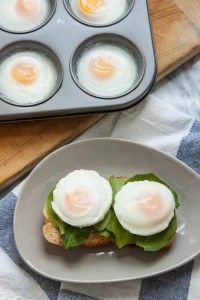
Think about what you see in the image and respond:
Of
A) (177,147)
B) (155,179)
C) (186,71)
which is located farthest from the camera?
(186,71)

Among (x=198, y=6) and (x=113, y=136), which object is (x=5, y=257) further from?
(x=198, y=6)

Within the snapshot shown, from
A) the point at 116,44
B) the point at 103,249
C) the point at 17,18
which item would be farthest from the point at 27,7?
the point at 103,249

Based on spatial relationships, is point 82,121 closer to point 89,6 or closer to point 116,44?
point 116,44

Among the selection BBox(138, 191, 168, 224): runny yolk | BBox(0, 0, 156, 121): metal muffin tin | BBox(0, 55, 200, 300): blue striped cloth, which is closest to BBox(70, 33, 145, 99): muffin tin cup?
BBox(0, 0, 156, 121): metal muffin tin

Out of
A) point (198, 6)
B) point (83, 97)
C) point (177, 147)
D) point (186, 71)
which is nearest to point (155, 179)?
point (177, 147)

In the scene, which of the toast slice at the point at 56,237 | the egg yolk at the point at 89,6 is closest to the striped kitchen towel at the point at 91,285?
the toast slice at the point at 56,237

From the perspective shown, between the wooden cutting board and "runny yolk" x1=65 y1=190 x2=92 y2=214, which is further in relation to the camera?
the wooden cutting board

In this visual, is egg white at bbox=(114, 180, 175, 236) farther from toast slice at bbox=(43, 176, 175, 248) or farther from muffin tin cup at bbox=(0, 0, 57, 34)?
muffin tin cup at bbox=(0, 0, 57, 34)
